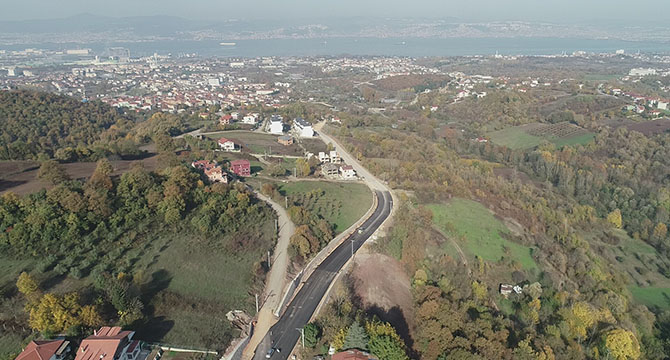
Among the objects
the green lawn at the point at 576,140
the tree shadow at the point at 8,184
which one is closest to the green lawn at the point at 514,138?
the green lawn at the point at 576,140

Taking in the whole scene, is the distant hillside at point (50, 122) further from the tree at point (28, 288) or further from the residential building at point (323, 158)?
the tree at point (28, 288)

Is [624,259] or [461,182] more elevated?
[461,182]

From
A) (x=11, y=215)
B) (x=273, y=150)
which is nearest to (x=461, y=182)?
(x=273, y=150)

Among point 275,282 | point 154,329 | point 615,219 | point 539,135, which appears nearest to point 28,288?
point 154,329

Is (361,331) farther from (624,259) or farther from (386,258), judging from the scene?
(624,259)

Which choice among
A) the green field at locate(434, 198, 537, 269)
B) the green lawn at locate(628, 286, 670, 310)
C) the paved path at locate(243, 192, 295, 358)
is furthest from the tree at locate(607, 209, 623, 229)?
the paved path at locate(243, 192, 295, 358)

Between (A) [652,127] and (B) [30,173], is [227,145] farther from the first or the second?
(A) [652,127]

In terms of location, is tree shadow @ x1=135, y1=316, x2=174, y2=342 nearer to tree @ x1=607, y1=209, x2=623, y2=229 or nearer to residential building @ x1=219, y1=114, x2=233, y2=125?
tree @ x1=607, y1=209, x2=623, y2=229
